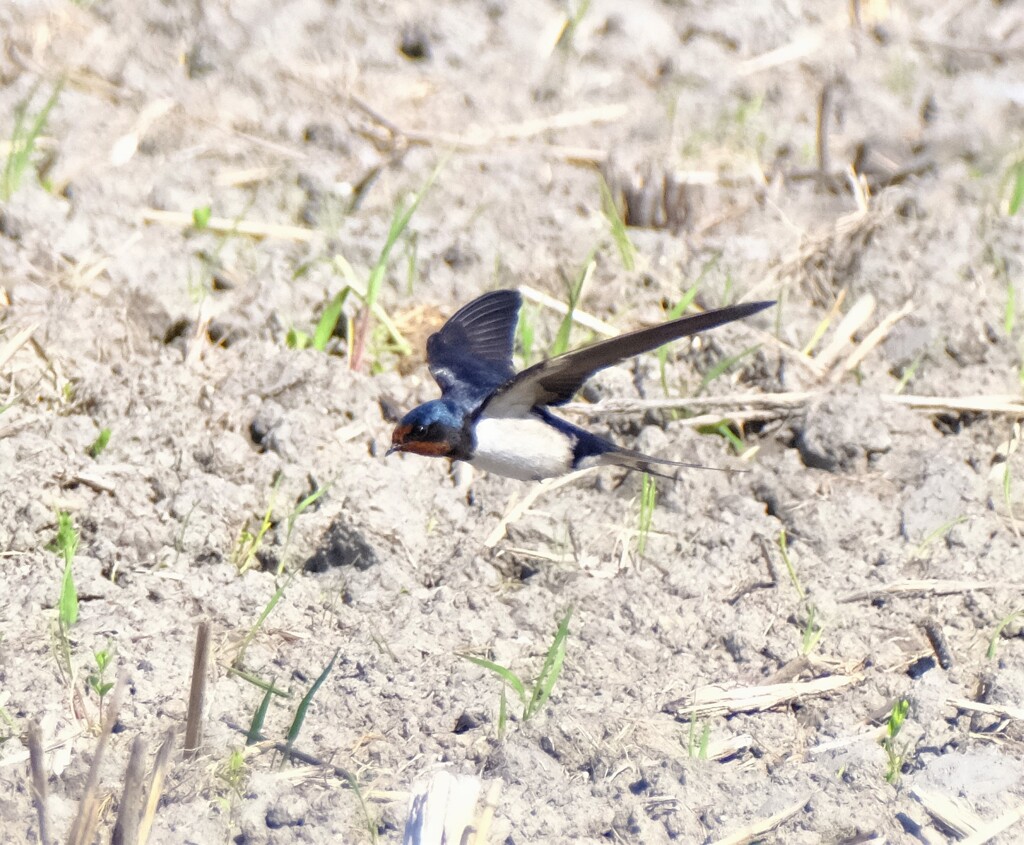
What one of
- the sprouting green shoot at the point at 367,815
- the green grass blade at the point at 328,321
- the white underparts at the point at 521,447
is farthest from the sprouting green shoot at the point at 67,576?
the green grass blade at the point at 328,321

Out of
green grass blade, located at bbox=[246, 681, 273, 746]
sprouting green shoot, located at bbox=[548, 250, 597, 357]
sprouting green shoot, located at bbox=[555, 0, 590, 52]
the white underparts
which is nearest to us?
green grass blade, located at bbox=[246, 681, 273, 746]

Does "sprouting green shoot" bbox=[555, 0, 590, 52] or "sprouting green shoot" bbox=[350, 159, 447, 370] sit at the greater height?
"sprouting green shoot" bbox=[555, 0, 590, 52]

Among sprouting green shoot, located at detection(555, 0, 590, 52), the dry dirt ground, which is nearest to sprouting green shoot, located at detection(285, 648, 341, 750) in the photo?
the dry dirt ground

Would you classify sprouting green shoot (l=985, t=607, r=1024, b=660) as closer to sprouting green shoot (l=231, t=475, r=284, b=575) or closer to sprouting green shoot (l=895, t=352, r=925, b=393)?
sprouting green shoot (l=895, t=352, r=925, b=393)

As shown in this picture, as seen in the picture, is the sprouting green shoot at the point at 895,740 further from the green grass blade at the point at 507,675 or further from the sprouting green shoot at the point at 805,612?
the green grass blade at the point at 507,675

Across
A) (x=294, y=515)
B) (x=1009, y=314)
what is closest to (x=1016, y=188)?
(x=1009, y=314)

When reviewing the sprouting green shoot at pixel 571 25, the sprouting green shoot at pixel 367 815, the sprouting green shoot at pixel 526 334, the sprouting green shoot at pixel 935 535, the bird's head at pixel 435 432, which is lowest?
the sprouting green shoot at pixel 367 815
